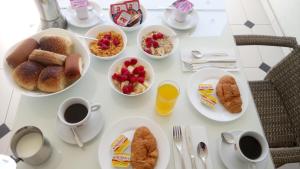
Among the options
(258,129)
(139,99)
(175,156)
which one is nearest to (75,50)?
(139,99)

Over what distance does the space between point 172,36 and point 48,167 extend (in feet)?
2.31

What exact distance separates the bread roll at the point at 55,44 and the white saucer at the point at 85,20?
0.19m

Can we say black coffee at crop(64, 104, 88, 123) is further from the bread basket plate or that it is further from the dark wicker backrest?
the dark wicker backrest

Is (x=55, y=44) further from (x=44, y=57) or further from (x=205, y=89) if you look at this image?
(x=205, y=89)

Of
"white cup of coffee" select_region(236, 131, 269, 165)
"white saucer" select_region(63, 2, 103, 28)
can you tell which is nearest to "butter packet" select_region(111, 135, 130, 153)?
"white cup of coffee" select_region(236, 131, 269, 165)

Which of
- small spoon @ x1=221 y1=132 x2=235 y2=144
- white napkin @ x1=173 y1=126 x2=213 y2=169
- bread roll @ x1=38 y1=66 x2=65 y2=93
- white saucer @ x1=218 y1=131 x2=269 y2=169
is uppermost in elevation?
bread roll @ x1=38 y1=66 x2=65 y2=93

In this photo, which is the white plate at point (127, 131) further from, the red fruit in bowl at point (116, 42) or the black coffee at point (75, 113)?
the red fruit in bowl at point (116, 42)

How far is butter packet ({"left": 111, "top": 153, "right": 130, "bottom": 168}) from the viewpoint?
0.78 metres

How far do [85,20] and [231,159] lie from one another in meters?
0.83

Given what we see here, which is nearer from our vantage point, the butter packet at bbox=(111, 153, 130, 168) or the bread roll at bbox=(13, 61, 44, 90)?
the butter packet at bbox=(111, 153, 130, 168)

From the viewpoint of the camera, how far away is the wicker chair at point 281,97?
1.18m

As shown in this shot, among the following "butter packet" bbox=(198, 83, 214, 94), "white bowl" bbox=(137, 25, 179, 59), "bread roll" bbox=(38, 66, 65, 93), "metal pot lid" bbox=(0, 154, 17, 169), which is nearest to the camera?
"metal pot lid" bbox=(0, 154, 17, 169)

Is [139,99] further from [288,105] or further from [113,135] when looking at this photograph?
[288,105]

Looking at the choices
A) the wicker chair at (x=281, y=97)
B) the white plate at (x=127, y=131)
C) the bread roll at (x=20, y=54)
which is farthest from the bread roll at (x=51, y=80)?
the wicker chair at (x=281, y=97)
